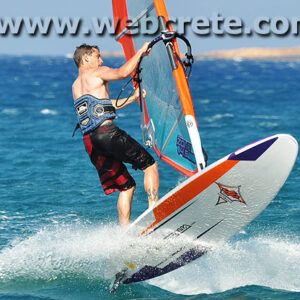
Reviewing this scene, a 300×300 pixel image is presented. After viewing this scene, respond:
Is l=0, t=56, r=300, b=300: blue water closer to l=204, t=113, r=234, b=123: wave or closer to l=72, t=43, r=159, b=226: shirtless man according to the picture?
l=72, t=43, r=159, b=226: shirtless man

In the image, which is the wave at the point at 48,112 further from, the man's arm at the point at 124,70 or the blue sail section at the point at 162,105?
→ the man's arm at the point at 124,70

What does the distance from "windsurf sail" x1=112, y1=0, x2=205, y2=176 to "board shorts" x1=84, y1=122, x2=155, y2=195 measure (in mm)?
585

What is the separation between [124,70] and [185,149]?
5.01 ft

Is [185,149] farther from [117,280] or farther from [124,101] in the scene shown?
[117,280]

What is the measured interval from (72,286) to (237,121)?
61.7ft

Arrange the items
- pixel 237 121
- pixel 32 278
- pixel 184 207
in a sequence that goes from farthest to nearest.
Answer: pixel 237 121
pixel 32 278
pixel 184 207

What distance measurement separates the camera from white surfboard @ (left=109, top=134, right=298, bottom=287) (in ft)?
20.6

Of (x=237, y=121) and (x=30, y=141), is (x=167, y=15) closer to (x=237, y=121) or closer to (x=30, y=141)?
(x=30, y=141)

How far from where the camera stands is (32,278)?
26.1ft

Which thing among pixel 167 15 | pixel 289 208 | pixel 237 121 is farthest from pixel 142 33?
pixel 237 121

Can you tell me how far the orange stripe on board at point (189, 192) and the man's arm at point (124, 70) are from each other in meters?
1.35

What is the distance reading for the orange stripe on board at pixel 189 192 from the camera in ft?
21.0

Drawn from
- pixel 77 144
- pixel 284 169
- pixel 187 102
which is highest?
pixel 187 102

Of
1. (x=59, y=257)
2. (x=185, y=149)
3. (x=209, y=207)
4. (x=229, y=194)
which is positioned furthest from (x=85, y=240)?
(x=229, y=194)
